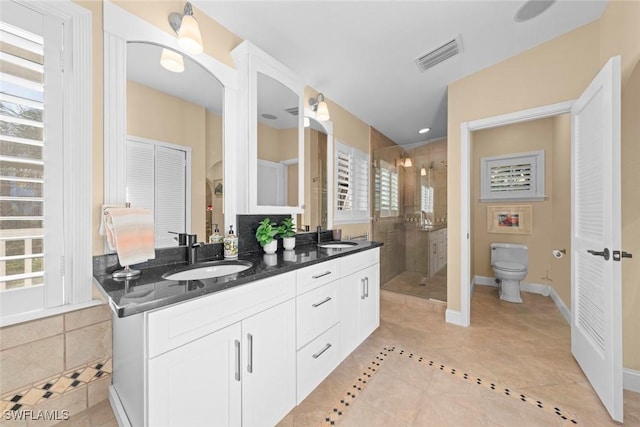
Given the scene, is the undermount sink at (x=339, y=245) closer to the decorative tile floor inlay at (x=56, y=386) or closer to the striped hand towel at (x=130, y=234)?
the striped hand towel at (x=130, y=234)

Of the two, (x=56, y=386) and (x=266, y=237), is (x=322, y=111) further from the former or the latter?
(x=56, y=386)

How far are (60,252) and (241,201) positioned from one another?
963mm

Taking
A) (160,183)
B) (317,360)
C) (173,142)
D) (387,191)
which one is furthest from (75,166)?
(387,191)

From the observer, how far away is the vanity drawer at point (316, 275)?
1467 mm

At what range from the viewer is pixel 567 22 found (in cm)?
193

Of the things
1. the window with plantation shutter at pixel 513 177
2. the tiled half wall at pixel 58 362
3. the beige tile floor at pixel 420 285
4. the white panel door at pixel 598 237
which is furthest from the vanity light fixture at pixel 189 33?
the window with plantation shutter at pixel 513 177

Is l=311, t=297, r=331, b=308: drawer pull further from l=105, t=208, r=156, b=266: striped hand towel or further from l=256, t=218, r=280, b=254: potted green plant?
l=105, t=208, r=156, b=266: striped hand towel

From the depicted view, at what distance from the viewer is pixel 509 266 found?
10.6ft

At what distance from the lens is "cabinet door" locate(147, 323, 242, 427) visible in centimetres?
88

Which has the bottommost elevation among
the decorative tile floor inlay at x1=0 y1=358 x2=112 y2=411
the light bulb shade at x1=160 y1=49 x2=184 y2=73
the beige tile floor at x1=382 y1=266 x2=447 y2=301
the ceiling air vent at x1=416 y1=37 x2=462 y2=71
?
the beige tile floor at x1=382 y1=266 x2=447 y2=301

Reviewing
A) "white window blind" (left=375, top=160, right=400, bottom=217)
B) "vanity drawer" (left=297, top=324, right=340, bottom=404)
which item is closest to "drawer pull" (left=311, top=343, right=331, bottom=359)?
"vanity drawer" (left=297, top=324, right=340, bottom=404)

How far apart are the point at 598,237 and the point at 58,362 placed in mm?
2941

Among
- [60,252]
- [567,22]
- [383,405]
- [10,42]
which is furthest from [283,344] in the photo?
[567,22]

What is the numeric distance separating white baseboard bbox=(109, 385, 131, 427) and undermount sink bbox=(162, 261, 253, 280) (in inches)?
23.4
